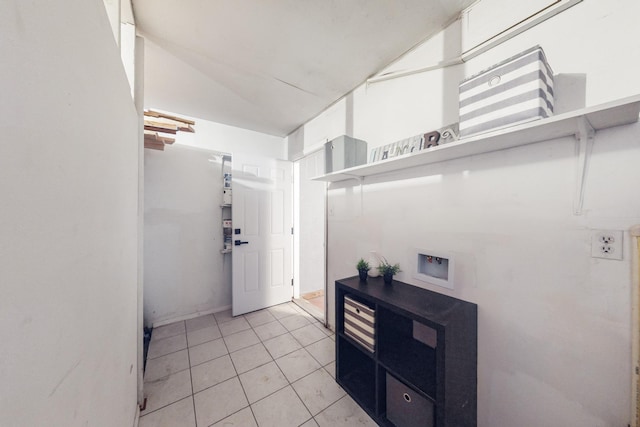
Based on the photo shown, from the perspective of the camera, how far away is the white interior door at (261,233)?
9.14ft

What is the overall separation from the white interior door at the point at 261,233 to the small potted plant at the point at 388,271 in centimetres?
179

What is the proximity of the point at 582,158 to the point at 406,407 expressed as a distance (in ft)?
5.08

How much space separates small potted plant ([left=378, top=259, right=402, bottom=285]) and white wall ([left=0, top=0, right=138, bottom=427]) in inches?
60.1

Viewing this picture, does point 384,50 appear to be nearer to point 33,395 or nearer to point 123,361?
point 33,395

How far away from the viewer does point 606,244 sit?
0.92 meters

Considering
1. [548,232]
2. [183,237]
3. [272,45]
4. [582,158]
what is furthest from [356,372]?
[272,45]

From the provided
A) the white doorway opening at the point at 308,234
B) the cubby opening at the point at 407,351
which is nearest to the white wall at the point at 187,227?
the white doorway opening at the point at 308,234

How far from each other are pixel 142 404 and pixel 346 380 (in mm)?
1429

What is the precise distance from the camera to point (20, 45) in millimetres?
375

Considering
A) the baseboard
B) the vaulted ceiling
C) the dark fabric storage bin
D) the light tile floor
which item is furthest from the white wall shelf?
the baseboard

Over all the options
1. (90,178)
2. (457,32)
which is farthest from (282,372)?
(457,32)

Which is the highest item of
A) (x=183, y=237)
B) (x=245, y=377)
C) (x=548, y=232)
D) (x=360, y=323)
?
(x=548, y=232)

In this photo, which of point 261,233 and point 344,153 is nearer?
point 344,153

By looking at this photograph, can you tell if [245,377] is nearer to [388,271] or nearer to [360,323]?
[360,323]
